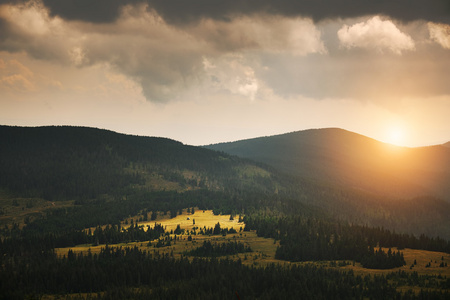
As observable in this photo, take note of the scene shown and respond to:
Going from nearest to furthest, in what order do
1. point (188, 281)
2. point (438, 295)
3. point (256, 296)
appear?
point (438, 295) → point (256, 296) → point (188, 281)

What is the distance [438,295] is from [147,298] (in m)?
104

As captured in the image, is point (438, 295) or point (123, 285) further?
point (123, 285)

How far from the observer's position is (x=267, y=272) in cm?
19175

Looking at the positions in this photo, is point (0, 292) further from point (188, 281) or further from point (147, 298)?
point (188, 281)

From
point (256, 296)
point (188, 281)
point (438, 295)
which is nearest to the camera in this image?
point (438, 295)

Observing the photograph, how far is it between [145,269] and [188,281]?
2294 cm

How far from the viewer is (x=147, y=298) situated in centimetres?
16738

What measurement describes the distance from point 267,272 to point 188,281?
32935 millimetres

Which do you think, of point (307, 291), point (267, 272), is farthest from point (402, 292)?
point (267, 272)

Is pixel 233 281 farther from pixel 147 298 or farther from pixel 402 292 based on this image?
pixel 402 292

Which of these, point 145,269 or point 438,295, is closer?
point 438,295

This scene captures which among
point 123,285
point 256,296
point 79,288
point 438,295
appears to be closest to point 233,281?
point 256,296

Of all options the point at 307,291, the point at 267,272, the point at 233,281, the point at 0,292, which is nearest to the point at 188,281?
the point at 233,281

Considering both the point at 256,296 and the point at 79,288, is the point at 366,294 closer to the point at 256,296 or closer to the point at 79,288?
the point at 256,296
